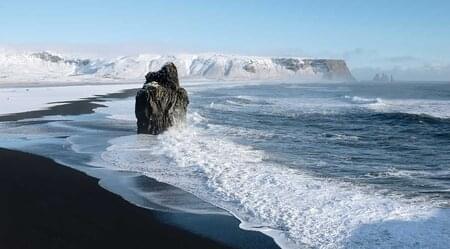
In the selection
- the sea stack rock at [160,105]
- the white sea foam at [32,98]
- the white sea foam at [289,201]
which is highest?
the sea stack rock at [160,105]

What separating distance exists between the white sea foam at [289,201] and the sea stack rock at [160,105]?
15.4 feet

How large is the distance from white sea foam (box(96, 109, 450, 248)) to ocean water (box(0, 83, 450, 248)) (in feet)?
0.08

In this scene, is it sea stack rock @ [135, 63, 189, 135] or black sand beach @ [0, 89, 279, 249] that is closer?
black sand beach @ [0, 89, 279, 249]

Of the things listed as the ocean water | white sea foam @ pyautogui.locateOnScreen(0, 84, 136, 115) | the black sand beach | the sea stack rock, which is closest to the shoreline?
the black sand beach

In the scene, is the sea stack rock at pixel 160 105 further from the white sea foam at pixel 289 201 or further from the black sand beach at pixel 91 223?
the black sand beach at pixel 91 223

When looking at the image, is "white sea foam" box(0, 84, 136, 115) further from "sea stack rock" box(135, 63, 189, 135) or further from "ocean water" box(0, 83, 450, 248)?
"sea stack rock" box(135, 63, 189, 135)

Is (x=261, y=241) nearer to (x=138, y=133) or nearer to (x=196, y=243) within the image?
(x=196, y=243)

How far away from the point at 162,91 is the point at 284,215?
633 inches

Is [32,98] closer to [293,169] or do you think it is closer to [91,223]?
[293,169]

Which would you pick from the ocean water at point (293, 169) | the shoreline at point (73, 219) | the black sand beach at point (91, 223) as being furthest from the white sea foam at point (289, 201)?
the shoreline at point (73, 219)

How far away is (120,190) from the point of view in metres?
14.9

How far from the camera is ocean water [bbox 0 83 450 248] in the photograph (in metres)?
11.4

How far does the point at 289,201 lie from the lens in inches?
531

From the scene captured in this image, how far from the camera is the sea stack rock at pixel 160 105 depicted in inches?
1046
